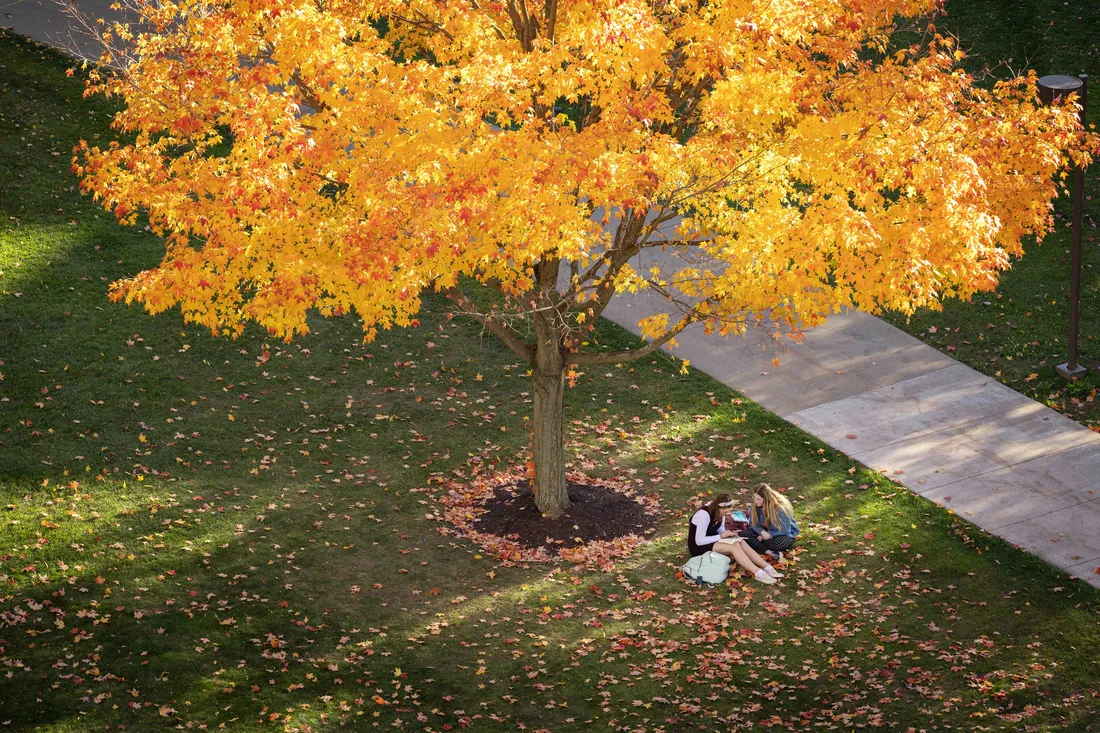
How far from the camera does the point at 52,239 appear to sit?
59.5ft

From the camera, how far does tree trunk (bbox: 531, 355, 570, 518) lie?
12562 millimetres

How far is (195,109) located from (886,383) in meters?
9.59

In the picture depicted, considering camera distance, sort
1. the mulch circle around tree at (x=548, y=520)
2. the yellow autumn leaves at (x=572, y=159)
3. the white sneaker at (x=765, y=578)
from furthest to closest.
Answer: the mulch circle around tree at (x=548, y=520), the white sneaker at (x=765, y=578), the yellow autumn leaves at (x=572, y=159)

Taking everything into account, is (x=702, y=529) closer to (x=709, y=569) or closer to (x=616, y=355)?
(x=709, y=569)

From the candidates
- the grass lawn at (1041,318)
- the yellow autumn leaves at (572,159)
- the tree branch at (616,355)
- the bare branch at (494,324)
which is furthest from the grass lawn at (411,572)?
the grass lawn at (1041,318)

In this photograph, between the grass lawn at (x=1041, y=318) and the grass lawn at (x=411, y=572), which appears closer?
the grass lawn at (x=411, y=572)

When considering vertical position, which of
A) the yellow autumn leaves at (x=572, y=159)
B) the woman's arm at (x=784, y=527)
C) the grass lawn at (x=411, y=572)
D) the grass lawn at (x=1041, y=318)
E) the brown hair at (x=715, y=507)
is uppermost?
the yellow autumn leaves at (x=572, y=159)

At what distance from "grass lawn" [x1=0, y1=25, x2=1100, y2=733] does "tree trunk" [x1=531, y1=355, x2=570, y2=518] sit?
999 millimetres

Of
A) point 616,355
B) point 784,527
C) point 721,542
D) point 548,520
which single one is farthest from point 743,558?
point 616,355

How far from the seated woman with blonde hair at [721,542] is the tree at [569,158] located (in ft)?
7.52

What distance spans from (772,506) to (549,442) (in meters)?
2.44

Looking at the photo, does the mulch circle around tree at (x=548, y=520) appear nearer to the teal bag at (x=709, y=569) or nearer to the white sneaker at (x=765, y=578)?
the teal bag at (x=709, y=569)

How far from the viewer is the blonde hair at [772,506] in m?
12.0

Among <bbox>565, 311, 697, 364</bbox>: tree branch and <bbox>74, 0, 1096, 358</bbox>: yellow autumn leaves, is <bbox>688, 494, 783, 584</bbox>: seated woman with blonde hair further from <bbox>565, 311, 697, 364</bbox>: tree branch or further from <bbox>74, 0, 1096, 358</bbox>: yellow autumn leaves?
<bbox>74, 0, 1096, 358</bbox>: yellow autumn leaves
